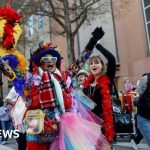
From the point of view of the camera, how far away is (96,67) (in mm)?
3846

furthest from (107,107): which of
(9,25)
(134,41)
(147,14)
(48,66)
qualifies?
(134,41)

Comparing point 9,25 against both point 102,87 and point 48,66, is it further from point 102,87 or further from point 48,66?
point 102,87

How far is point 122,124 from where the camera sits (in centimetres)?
760

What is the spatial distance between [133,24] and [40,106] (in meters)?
17.0

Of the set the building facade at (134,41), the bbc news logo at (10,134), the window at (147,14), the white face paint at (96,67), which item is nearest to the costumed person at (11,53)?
the white face paint at (96,67)

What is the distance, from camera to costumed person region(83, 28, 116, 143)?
3600 millimetres

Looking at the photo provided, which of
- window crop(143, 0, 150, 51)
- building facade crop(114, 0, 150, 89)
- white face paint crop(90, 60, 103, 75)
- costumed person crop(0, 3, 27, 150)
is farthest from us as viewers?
building facade crop(114, 0, 150, 89)

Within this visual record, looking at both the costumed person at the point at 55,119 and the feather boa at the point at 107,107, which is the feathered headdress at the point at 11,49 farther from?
the feather boa at the point at 107,107

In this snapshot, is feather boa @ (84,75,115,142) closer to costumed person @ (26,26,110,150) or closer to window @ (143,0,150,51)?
costumed person @ (26,26,110,150)

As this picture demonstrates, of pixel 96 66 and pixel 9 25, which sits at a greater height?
pixel 9 25

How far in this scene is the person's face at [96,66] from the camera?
3840 mm

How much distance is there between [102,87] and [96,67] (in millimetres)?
275

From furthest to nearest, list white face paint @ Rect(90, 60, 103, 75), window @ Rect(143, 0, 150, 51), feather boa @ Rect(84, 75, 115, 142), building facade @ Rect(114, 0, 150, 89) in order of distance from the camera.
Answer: building facade @ Rect(114, 0, 150, 89) < window @ Rect(143, 0, 150, 51) < white face paint @ Rect(90, 60, 103, 75) < feather boa @ Rect(84, 75, 115, 142)

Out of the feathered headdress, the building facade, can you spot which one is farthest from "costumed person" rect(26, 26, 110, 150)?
the building facade
